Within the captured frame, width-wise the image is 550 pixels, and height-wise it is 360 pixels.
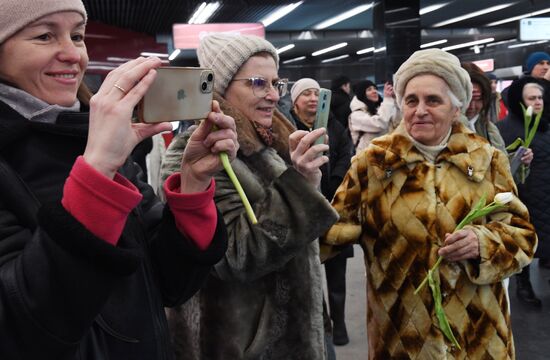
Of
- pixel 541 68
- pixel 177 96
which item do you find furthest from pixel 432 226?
pixel 541 68

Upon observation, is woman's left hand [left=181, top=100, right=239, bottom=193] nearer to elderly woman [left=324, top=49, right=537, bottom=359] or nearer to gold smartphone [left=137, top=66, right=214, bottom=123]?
gold smartphone [left=137, top=66, right=214, bottom=123]

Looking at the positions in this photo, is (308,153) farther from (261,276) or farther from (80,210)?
(80,210)

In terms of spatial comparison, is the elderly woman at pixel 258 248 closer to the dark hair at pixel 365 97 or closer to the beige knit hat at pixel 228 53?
the beige knit hat at pixel 228 53

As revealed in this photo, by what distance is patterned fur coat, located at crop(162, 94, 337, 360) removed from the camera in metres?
1.62

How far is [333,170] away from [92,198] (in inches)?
147

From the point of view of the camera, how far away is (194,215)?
120 cm

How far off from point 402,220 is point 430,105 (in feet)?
1.49

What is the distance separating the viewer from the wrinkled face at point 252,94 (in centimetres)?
185

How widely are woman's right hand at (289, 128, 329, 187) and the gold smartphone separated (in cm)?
60

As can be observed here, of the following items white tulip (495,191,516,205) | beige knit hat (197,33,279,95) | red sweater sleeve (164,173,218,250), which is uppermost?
beige knit hat (197,33,279,95)

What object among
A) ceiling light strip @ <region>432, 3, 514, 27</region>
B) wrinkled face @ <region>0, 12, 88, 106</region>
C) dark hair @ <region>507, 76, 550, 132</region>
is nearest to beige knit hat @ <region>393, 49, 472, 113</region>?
wrinkled face @ <region>0, 12, 88, 106</region>

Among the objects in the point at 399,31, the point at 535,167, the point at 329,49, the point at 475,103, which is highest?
the point at 399,31

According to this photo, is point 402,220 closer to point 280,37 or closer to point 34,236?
point 34,236

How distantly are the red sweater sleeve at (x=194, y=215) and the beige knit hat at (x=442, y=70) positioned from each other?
1.25 metres
